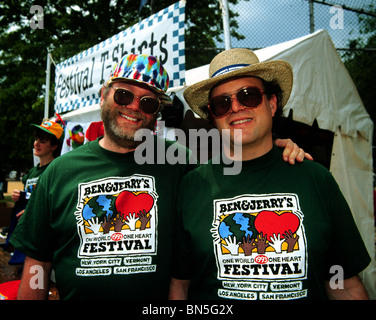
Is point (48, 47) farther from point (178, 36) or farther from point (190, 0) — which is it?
point (178, 36)

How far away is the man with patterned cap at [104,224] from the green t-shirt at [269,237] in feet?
0.57

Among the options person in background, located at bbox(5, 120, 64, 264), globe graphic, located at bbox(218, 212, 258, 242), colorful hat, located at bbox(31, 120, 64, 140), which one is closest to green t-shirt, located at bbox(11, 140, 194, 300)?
globe graphic, located at bbox(218, 212, 258, 242)

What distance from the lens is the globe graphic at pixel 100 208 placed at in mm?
1509

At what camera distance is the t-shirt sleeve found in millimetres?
1527

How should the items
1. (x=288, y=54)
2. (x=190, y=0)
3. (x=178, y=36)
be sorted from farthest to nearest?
(x=190, y=0), (x=288, y=54), (x=178, y=36)

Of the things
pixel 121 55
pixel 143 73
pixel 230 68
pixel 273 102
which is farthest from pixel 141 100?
pixel 121 55

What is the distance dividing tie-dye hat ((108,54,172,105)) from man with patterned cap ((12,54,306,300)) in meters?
0.19

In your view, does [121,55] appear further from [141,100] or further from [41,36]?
[41,36]

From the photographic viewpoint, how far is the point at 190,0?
1115 centimetres

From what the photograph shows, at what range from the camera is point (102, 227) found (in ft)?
4.92

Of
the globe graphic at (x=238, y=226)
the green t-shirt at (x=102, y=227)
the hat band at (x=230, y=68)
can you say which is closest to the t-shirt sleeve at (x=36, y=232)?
the green t-shirt at (x=102, y=227)

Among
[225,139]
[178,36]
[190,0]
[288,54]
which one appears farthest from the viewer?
[190,0]

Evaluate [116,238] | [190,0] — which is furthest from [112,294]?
[190,0]

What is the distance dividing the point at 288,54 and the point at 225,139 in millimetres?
2314
